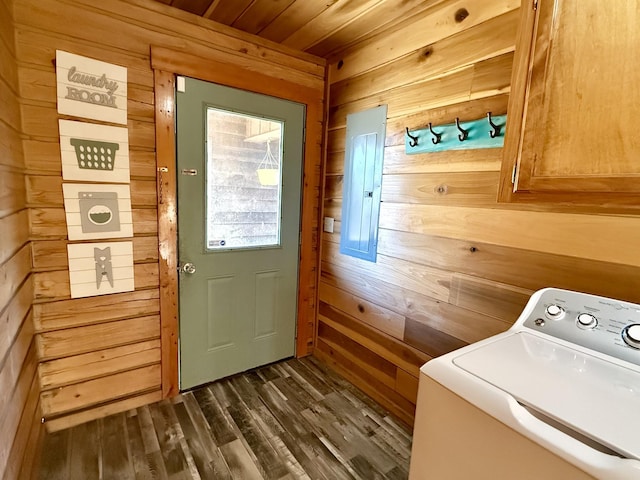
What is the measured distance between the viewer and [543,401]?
75cm

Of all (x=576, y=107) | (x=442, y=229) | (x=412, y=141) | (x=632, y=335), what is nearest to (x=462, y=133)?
(x=412, y=141)

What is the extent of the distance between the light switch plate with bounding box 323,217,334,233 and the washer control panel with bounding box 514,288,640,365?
146 cm

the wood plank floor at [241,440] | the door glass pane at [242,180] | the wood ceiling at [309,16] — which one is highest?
the wood ceiling at [309,16]

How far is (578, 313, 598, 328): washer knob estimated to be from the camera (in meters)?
1.02

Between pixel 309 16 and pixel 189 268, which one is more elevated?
pixel 309 16

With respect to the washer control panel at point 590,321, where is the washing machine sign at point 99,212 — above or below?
above

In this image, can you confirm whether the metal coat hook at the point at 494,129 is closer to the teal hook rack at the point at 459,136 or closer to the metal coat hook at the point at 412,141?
the teal hook rack at the point at 459,136

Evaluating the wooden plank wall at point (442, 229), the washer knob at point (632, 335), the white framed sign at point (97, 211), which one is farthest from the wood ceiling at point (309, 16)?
the washer knob at point (632, 335)

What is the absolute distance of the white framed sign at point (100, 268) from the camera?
67.6 inches

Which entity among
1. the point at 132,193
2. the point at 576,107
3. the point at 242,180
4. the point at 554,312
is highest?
the point at 576,107

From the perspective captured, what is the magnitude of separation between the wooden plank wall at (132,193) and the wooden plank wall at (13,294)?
65 millimetres

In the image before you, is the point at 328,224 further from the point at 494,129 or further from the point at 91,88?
the point at 91,88

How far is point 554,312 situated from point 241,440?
1.62 m

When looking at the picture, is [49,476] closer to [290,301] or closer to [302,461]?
[302,461]
